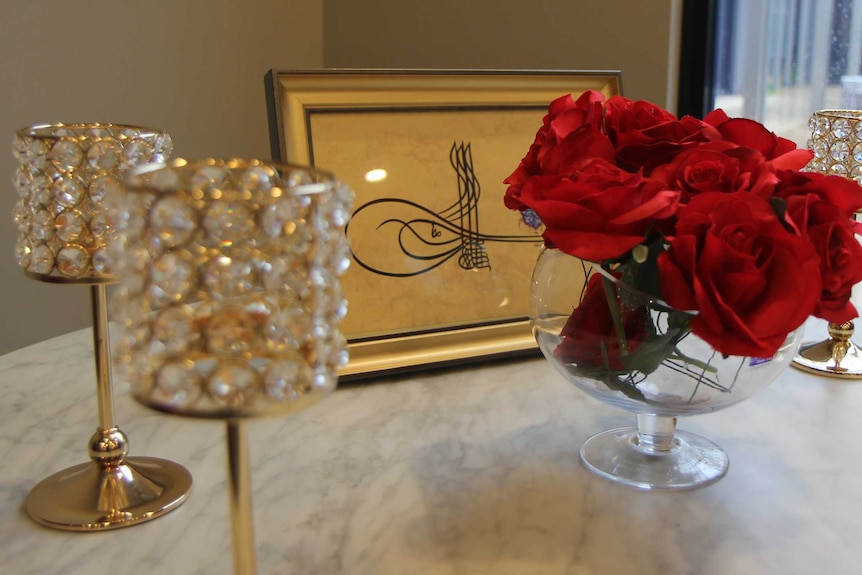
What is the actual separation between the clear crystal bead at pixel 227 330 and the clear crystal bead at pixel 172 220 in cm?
4

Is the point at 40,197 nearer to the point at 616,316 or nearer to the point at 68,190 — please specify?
the point at 68,190

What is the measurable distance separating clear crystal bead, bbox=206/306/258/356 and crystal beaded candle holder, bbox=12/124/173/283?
261 millimetres

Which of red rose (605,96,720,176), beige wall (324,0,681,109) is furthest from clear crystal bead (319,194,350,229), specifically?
beige wall (324,0,681,109)

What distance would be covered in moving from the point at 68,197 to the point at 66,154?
0.10 ft

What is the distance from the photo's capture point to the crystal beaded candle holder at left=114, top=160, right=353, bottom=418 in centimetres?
40

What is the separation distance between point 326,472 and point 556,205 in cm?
32

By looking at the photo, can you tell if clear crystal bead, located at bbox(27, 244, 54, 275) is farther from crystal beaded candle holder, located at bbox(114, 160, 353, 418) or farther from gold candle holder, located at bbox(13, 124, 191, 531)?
Result: crystal beaded candle holder, located at bbox(114, 160, 353, 418)

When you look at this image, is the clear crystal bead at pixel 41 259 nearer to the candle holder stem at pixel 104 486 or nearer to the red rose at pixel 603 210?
the candle holder stem at pixel 104 486

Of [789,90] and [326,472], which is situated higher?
[789,90]

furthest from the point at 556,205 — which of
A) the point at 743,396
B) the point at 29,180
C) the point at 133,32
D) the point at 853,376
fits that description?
the point at 133,32

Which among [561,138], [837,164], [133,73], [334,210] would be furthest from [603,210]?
[133,73]

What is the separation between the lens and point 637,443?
0.84 m

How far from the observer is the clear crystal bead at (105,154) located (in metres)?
0.62

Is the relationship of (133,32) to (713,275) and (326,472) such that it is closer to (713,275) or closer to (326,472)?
(326,472)
